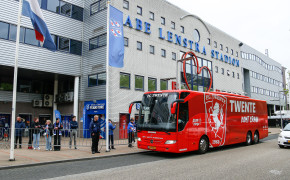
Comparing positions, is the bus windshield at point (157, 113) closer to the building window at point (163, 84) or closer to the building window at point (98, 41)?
the building window at point (98, 41)

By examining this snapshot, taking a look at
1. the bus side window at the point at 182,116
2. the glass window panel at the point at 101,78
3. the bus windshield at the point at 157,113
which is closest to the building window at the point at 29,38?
the glass window panel at the point at 101,78

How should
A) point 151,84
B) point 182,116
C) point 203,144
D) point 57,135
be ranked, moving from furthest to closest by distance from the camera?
point 151,84 → point 57,135 → point 203,144 → point 182,116

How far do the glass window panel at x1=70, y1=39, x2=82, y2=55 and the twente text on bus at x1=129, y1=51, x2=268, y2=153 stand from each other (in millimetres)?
13739

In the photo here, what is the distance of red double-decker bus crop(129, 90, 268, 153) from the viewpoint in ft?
37.3

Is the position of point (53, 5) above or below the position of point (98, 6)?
below

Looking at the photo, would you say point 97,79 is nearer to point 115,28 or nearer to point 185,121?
point 115,28

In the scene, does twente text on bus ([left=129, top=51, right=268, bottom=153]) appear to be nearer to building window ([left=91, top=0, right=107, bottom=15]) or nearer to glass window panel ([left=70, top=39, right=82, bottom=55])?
glass window panel ([left=70, top=39, right=82, bottom=55])

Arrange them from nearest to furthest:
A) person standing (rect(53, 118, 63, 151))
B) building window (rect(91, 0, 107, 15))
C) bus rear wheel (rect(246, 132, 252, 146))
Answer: person standing (rect(53, 118, 63, 151)) < bus rear wheel (rect(246, 132, 252, 146)) < building window (rect(91, 0, 107, 15))

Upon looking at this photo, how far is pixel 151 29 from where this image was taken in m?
26.6

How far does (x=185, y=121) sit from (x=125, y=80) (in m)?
12.4

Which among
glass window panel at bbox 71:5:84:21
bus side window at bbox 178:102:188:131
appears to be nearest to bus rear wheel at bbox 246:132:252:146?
bus side window at bbox 178:102:188:131

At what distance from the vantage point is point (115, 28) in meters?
14.5

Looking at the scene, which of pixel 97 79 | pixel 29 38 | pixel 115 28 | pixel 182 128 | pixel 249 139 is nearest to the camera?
pixel 182 128

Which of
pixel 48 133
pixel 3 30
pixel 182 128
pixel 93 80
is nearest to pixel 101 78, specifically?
pixel 93 80
